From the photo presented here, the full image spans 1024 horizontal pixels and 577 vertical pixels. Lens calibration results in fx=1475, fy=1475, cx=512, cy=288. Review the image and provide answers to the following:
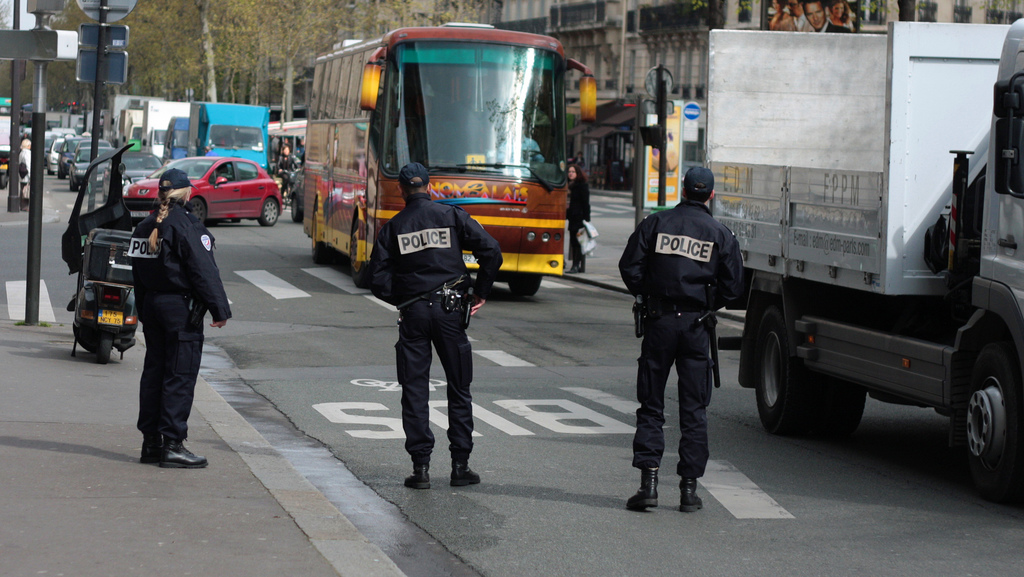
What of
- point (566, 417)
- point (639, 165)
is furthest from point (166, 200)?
point (639, 165)

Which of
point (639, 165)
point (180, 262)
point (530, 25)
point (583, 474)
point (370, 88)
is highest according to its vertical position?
point (530, 25)

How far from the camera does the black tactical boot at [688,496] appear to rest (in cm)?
723

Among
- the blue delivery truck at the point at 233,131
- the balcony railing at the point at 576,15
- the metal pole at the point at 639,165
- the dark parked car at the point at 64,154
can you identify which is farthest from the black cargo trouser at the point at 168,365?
the balcony railing at the point at 576,15

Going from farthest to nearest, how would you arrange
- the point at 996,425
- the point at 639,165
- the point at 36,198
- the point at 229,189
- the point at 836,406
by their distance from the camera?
the point at 229,189 < the point at 639,165 < the point at 36,198 < the point at 836,406 < the point at 996,425

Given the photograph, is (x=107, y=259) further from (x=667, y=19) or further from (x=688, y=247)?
(x=667, y=19)

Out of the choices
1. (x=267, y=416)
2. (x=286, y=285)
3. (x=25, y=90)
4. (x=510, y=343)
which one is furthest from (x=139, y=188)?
(x=25, y=90)

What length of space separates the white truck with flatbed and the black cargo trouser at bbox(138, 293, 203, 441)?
12.7 ft

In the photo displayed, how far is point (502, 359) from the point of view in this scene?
13.8 metres

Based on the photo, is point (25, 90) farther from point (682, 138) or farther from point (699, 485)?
point (699, 485)

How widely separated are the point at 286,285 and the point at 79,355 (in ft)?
26.4

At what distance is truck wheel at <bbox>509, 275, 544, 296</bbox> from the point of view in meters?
20.1

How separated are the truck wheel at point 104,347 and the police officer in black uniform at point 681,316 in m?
5.94

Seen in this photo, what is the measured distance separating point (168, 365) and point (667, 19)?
6805cm

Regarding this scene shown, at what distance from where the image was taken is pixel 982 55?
8.56m
